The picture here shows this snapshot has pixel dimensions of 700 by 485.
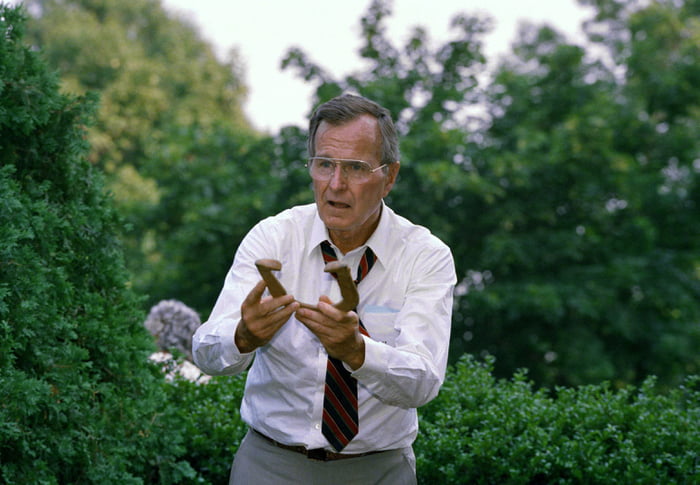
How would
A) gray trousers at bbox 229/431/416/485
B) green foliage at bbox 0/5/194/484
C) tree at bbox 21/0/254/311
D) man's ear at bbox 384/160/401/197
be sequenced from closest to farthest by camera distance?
gray trousers at bbox 229/431/416/485, man's ear at bbox 384/160/401/197, green foliage at bbox 0/5/194/484, tree at bbox 21/0/254/311

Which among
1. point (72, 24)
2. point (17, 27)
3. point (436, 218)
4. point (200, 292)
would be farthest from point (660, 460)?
point (72, 24)

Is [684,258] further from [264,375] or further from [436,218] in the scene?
[264,375]

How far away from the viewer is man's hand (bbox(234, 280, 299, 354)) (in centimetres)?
245

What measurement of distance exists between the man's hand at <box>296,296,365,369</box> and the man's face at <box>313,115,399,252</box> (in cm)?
57

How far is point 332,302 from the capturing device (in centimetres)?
285

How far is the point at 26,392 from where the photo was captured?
10.6ft

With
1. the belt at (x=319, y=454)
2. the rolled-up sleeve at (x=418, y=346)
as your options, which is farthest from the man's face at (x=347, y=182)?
the belt at (x=319, y=454)

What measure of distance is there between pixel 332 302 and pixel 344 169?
49 centimetres

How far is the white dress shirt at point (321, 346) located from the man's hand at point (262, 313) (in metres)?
0.13

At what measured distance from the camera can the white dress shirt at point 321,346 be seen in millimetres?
2658

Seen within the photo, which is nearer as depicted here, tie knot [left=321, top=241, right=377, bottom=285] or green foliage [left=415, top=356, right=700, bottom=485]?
tie knot [left=321, top=241, right=377, bottom=285]

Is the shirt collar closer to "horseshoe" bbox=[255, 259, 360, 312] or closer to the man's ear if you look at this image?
the man's ear

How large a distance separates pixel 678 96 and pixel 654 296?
5131 millimetres

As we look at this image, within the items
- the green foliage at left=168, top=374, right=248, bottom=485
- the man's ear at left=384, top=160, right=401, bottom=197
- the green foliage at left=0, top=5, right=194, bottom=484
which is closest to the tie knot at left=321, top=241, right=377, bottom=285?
the man's ear at left=384, top=160, right=401, bottom=197
